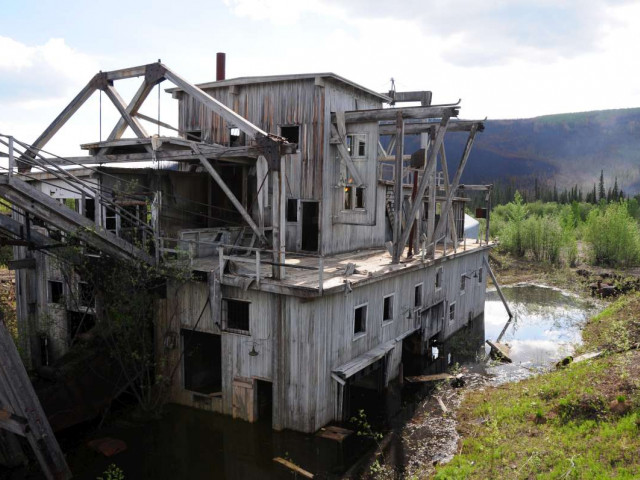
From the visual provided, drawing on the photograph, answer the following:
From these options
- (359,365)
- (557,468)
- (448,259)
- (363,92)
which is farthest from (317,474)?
(363,92)

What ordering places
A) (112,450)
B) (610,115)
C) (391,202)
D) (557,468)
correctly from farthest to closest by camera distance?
(610,115) → (391,202) → (112,450) → (557,468)

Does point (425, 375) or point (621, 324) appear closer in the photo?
point (425, 375)

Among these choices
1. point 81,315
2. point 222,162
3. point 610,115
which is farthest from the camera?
point 610,115

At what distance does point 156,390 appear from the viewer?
1605 cm

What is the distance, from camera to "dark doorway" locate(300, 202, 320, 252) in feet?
65.6

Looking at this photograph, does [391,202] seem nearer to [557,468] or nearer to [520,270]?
[557,468]

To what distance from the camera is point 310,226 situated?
2017 centimetres

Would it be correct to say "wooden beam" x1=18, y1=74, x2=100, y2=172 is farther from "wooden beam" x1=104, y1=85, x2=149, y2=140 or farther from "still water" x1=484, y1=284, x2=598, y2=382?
"still water" x1=484, y1=284, x2=598, y2=382

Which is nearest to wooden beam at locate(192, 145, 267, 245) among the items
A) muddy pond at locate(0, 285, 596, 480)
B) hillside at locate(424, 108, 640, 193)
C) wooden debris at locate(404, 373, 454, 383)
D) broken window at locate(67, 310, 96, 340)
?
muddy pond at locate(0, 285, 596, 480)

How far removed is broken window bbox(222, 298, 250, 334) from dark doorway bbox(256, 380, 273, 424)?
1.68 m

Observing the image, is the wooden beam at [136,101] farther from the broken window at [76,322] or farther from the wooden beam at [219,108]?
the broken window at [76,322]

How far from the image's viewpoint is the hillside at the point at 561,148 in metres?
151

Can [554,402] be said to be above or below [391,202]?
→ below

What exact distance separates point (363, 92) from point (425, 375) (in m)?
11.7
